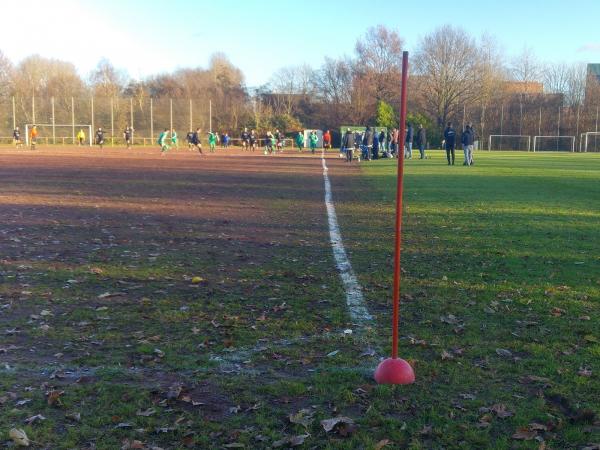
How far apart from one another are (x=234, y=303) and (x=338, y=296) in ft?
3.75

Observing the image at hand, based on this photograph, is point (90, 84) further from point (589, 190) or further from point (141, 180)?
point (589, 190)

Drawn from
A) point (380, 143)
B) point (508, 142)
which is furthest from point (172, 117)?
point (508, 142)

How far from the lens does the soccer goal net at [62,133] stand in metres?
70.1

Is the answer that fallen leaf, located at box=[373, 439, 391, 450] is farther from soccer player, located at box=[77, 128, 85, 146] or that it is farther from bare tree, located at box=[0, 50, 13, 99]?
bare tree, located at box=[0, 50, 13, 99]

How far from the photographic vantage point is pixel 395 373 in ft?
14.4

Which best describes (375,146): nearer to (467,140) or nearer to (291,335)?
(467,140)

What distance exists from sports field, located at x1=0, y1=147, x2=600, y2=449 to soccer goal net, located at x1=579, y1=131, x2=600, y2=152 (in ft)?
211

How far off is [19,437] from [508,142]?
76053 millimetres

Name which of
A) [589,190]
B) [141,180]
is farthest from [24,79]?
[589,190]

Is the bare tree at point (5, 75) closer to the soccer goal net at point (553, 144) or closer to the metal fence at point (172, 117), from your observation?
the metal fence at point (172, 117)

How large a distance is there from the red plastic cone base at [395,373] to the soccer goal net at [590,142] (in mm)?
72638

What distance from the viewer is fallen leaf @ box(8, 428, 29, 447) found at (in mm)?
3541

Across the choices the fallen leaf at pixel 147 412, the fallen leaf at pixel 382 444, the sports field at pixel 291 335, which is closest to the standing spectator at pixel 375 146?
→ the sports field at pixel 291 335

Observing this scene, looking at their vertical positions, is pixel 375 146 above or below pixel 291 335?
above
